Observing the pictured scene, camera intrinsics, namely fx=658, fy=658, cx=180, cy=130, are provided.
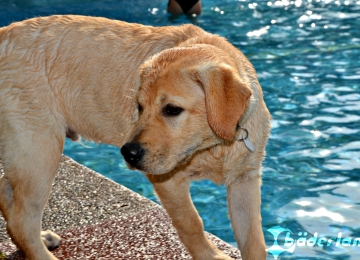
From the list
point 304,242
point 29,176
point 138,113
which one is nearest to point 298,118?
point 304,242

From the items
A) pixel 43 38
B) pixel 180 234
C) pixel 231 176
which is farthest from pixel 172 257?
pixel 43 38

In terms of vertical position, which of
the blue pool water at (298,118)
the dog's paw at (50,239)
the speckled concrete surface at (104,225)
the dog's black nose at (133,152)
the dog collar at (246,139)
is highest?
the dog's black nose at (133,152)

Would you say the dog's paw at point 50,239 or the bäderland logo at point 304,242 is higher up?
the dog's paw at point 50,239

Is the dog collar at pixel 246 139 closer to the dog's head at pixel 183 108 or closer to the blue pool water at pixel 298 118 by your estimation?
the dog's head at pixel 183 108

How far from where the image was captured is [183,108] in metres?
3.81

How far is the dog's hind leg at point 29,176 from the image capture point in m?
4.34

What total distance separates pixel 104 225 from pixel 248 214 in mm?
1344

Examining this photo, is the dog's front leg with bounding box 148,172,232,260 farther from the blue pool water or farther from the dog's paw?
the blue pool water

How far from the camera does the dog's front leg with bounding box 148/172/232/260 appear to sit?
14.0 ft

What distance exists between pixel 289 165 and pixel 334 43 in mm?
4734

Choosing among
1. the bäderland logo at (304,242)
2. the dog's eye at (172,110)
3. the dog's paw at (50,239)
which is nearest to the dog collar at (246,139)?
the dog's eye at (172,110)

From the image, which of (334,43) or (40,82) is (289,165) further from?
(334,43)

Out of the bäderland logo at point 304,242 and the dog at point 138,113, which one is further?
the bäderland logo at point 304,242

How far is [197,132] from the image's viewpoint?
3869mm
